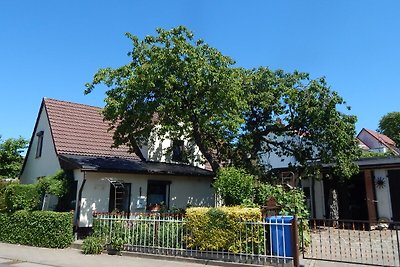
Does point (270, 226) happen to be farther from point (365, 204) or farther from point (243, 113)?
point (365, 204)

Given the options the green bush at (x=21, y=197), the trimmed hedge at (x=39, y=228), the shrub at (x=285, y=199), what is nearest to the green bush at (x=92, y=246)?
the trimmed hedge at (x=39, y=228)

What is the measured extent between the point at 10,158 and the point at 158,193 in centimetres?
1237

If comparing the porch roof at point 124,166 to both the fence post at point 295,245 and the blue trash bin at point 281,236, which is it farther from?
the fence post at point 295,245

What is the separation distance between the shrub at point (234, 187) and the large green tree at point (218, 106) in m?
1.88

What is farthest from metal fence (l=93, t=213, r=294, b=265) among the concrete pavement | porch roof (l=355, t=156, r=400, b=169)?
porch roof (l=355, t=156, r=400, b=169)

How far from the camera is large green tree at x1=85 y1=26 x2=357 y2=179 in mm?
14039

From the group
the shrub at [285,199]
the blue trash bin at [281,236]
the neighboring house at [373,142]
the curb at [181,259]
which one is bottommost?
the curb at [181,259]

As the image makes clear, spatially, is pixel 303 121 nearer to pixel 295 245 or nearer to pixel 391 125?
pixel 295 245

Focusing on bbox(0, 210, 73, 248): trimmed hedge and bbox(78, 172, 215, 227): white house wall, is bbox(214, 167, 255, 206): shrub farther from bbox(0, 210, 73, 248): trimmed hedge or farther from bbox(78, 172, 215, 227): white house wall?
bbox(0, 210, 73, 248): trimmed hedge

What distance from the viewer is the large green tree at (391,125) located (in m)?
55.1

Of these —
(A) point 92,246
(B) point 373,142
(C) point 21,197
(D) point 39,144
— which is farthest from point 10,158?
(B) point 373,142

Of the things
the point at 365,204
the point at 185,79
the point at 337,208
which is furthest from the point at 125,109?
the point at 365,204

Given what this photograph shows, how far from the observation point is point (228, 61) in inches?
592

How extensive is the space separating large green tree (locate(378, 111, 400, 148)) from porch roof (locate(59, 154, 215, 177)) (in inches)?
1776
